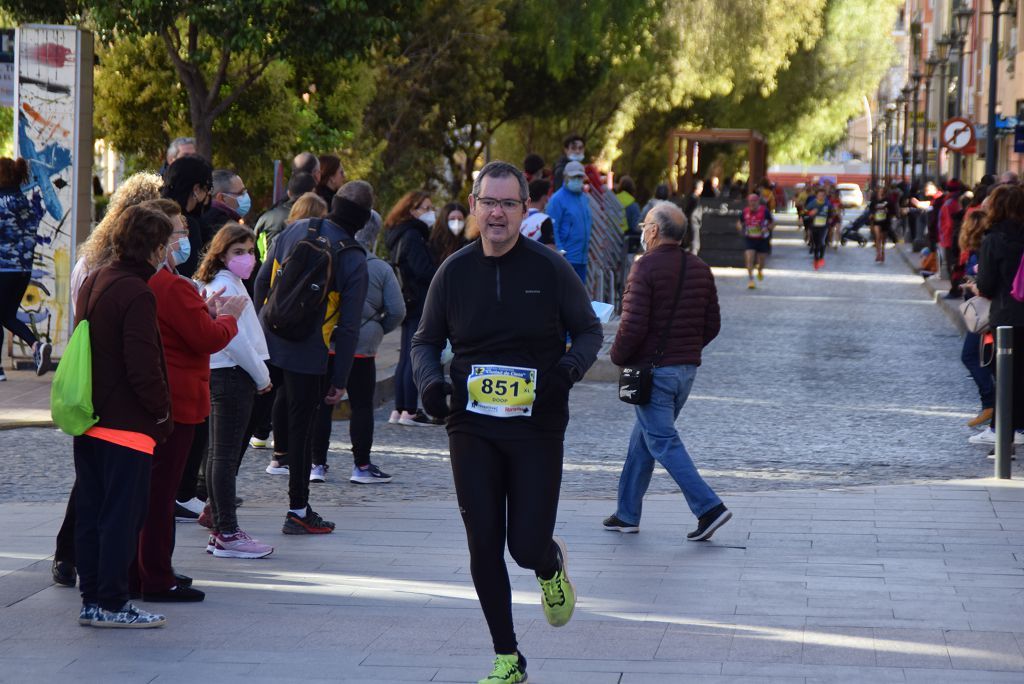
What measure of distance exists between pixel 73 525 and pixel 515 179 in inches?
104

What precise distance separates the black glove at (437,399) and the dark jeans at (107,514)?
1.45m

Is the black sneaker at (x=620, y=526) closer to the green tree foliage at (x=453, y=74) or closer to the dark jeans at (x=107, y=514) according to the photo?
the dark jeans at (x=107, y=514)

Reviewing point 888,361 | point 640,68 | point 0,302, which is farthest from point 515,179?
point 640,68

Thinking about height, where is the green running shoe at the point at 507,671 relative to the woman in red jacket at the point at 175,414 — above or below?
below

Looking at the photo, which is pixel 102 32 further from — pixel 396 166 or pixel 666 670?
pixel 666 670

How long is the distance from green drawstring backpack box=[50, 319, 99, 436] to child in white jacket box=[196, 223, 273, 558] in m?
1.29

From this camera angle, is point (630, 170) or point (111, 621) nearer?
point (111, 621)

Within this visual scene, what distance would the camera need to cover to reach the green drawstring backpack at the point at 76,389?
19.4 feet

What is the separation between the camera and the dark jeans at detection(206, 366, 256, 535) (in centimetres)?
733

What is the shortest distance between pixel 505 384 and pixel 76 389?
5.69ft

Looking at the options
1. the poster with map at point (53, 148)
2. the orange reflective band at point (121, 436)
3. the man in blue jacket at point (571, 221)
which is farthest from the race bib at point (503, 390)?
the man in blue jacket at point (571, 221)

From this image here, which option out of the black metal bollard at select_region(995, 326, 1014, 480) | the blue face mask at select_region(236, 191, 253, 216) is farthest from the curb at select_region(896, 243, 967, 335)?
the blue face mask at select_region(236, 191, 253, 216)

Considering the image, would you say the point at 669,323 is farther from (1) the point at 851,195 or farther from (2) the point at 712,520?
(1) the point at 851,195

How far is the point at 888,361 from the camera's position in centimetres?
1631
